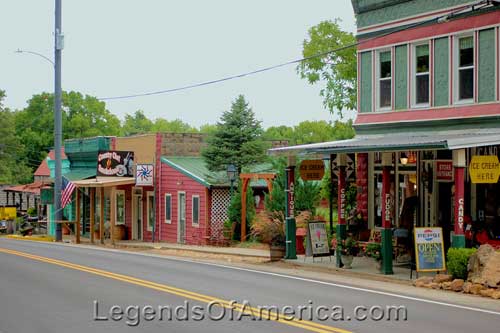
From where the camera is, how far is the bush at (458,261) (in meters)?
17.3

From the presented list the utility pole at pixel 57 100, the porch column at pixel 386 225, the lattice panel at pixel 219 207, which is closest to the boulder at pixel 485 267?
the porch column at pixel 386 225

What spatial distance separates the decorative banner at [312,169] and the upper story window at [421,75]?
335cm

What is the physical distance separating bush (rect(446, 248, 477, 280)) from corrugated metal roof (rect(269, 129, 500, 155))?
2.31 m

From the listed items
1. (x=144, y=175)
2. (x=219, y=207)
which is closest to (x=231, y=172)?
(x=219, y=207)

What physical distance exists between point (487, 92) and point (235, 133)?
15715mm

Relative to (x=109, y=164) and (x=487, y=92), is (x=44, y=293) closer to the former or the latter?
(x=487, y=92)

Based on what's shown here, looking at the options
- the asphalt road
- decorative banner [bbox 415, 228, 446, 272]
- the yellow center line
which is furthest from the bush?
the yellow center line

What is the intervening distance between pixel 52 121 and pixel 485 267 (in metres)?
82.1

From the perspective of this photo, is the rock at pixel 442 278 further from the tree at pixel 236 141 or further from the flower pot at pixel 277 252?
the tree at pixel 236 141

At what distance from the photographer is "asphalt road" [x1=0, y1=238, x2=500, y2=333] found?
477 inches

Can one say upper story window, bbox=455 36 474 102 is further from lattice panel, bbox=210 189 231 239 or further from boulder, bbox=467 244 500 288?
lattice panel, bbox=210 189 231 239

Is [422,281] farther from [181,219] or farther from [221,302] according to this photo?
[181,219]

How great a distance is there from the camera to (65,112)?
308ft

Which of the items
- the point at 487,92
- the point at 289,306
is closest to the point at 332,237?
the point at 487,92
